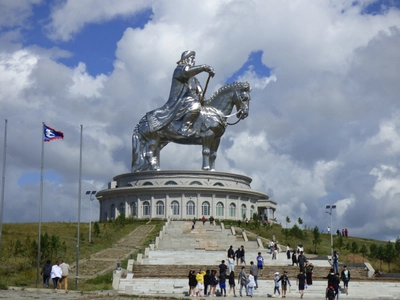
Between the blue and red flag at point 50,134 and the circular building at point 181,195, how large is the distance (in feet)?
102

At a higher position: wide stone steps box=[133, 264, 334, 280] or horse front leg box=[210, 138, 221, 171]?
horse front leg box=[210, 138, 221, 171]

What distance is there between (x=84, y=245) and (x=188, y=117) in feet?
69.7

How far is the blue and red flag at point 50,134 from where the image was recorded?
109ft

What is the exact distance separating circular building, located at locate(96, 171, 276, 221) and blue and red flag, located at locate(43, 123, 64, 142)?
31.2 meters

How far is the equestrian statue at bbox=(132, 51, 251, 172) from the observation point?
63281 millimetres

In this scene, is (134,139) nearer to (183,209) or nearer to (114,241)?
(183,209)

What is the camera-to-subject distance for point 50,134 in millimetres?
33406

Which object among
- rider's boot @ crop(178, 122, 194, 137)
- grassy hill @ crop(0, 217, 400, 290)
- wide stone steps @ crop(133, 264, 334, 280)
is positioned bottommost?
wide stone steps @ crop(133, 264, 334, 280)

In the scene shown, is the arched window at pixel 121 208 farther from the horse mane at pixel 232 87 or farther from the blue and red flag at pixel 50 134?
the blue and red flag at pixel 50 134

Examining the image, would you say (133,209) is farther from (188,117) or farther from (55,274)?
(55,274)

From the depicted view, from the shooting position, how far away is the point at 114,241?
48.0 meters

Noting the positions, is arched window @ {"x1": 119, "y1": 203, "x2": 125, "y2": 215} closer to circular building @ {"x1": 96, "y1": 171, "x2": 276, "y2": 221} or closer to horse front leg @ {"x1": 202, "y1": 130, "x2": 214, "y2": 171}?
circular building @ {"x1": 96, "y1": 171, "x2": 276, "y2": 221}

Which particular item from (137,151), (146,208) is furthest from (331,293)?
(137,151)

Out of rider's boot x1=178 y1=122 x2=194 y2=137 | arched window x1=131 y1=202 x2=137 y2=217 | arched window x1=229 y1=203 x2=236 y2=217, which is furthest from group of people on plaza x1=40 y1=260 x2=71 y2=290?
arched window x1=229 y1=203 x2=236 y2=217
